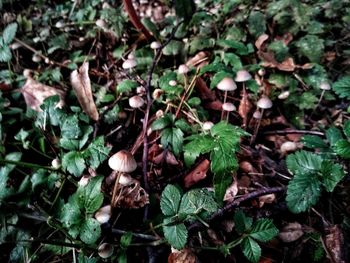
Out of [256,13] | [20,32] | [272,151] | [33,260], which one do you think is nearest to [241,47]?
[256,13]

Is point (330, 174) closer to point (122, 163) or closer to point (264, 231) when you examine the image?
point (264, 231)

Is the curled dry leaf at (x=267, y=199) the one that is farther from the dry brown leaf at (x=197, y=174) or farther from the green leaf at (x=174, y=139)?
the green leaf at (x=174, y=139)

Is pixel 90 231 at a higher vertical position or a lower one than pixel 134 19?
lower

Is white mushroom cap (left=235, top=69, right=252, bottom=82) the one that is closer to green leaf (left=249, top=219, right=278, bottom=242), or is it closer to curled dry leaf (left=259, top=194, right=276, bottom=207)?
curled dry leaf (left=259, top=194, right=276, bottom=207)

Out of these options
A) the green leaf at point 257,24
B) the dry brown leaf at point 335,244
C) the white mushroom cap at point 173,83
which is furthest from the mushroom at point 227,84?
the dry brown leaf at point 335,244

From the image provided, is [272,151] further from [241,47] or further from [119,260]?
[119,260]

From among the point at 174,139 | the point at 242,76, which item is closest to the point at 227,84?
the point at 242,76

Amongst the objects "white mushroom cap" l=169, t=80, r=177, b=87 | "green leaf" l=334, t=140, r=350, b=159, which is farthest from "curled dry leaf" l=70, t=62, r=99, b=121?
"green leaf" l=334, t=140, r=350, b=159
